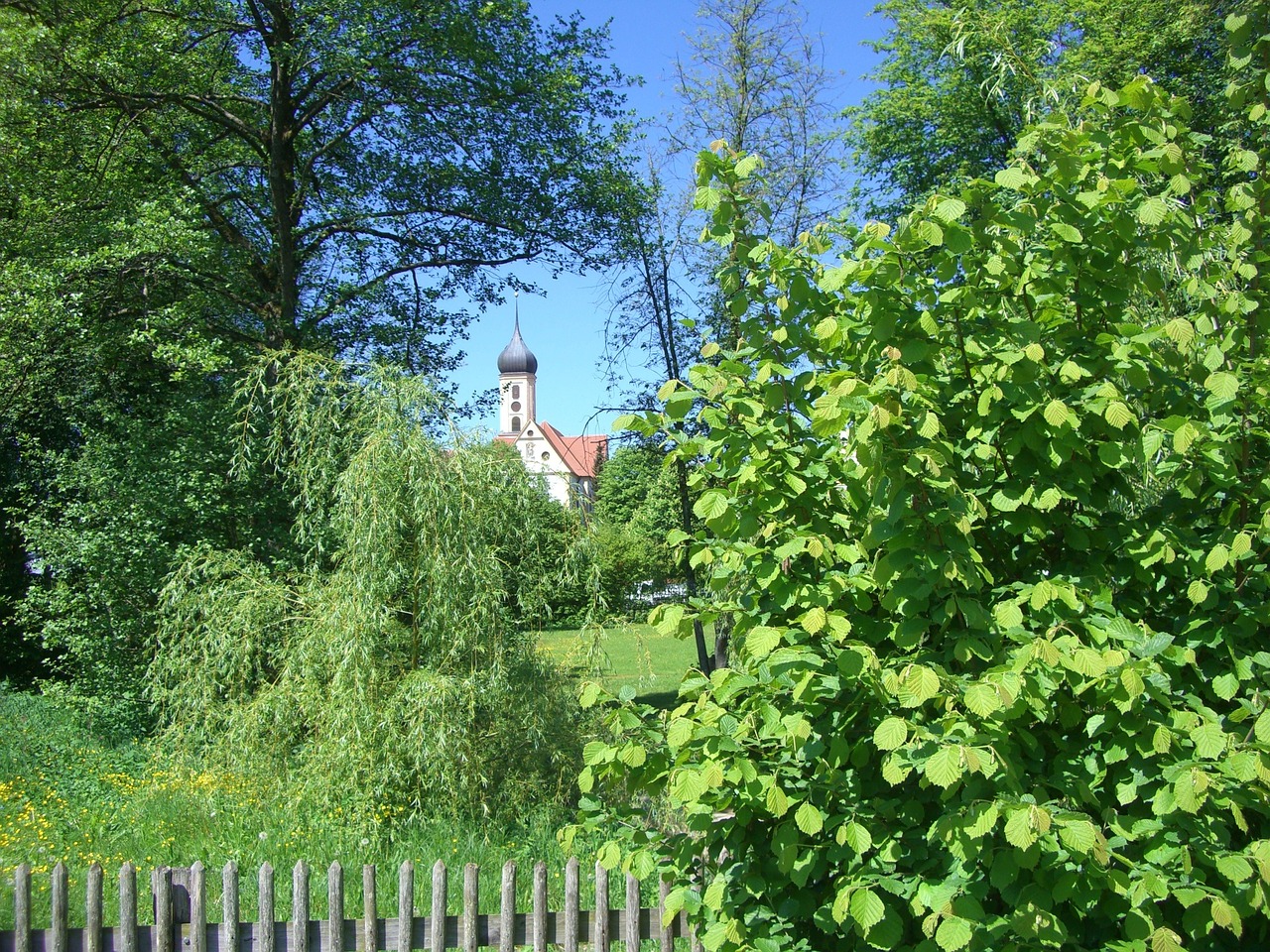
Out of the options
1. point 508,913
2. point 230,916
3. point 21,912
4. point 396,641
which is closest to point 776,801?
point 508,913

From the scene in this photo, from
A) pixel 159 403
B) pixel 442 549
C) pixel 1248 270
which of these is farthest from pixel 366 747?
pixel 159 403

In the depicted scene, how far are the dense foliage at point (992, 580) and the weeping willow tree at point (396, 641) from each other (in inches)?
152

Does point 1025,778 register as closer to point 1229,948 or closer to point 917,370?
point 1229,948

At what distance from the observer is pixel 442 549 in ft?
23.4

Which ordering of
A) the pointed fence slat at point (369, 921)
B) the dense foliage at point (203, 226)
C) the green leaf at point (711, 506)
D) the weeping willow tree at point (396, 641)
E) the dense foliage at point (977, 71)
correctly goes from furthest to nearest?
the dense foliage at point (977, 71)
the dense foliage at point (203, 226)
the weeping willow tree at point (396, 641)
the pointed fence slat at point (369, 921)
the green leaf at point (711, 506)

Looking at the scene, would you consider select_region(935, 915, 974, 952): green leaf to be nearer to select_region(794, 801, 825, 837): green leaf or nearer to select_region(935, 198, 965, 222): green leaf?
select_region(794, 801, 825, 837): green leaf

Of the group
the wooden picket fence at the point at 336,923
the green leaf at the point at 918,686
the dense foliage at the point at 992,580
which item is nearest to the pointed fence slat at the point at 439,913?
the wooden picket fence at the point at 336,923

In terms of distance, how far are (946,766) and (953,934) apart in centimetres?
39

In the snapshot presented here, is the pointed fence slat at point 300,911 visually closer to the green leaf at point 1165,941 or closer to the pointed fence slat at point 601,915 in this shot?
the pointed fence slat at point 601,915

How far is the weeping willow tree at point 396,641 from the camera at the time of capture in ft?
21.8

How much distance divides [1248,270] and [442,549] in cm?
538

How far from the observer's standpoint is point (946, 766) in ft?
6.96

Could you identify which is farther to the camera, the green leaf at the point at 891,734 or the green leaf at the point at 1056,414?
the green leaf at the point at 1056,414

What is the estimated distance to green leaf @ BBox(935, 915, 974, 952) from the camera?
2.17 m
